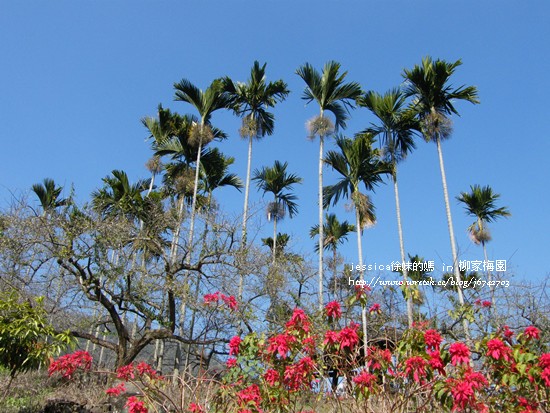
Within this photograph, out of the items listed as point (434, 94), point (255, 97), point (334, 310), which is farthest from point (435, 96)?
point (334, 310)

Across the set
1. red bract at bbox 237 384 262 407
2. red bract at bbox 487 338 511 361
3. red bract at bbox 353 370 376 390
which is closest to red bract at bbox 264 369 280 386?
red bract at bbox 237 384 262 407

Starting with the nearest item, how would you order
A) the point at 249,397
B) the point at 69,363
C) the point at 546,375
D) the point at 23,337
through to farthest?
1. the point at 546,375
2. the point at 249,397
3. the point at 23,337
4. the point at 69,363

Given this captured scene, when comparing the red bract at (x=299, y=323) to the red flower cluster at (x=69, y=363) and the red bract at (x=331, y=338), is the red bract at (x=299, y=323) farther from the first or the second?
the red flower cluster at (x=69, y=363)

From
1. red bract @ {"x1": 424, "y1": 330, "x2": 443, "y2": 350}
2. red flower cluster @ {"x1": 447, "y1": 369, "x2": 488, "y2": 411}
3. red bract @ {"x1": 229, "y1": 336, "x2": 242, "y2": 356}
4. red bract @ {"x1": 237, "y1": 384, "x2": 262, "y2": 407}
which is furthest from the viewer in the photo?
red bract @ {"x1": 229, "y1": 336, "x2": 242, "y2": 356}

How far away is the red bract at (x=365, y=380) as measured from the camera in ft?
13.0

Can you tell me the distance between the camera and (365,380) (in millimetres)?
3965

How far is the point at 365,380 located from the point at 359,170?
43.2 feet

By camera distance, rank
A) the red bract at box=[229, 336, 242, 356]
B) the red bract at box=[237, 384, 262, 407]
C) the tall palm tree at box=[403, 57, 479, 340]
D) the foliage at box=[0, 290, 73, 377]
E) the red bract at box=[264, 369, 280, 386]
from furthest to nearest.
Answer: the tall palm tree at box=[403, 57, 479, 340] < the foliage at box=[0, 290, 73, 377] < the red bract at box=[229, 336, 242, 356] < the red bract at box=[264, 369, 280, 386] < the red bract at box=[237, 384, 262, 407]

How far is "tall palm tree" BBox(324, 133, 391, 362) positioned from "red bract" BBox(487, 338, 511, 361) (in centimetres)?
1235

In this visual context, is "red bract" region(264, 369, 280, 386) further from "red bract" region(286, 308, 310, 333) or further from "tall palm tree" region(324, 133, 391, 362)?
"tall palm tree" region(324, 133, 391, 362)

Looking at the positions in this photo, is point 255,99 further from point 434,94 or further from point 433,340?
point 433,340

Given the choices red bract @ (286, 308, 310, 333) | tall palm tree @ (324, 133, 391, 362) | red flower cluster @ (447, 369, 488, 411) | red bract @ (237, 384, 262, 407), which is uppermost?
tall palm tree @ (324, 133, 391, 362)

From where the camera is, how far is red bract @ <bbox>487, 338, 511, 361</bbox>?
3.80 meters

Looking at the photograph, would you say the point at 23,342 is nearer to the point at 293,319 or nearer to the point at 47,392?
the point at 293,319
